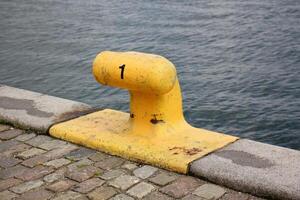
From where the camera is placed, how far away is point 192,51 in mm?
12945

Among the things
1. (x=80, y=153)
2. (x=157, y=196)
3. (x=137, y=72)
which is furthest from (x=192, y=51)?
(x=157, y=196)

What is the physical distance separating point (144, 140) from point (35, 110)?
1499mm

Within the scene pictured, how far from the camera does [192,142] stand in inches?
164

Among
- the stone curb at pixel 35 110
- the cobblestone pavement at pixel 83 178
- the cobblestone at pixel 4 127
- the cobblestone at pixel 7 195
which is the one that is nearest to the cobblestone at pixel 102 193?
the cobblestone pavement at pixel 83 178

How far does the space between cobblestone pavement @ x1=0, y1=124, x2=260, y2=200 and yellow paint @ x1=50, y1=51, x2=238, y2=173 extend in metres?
0.10

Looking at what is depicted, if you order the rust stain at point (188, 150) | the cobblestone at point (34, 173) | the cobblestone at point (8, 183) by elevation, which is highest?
the rust stain at point (188, 150)

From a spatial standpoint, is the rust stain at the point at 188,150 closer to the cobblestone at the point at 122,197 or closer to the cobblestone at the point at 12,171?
the cobblestone at the point at 122,197

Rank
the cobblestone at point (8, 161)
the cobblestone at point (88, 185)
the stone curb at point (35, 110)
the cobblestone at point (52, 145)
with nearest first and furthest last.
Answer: the cobblestone at point (88, 185)
the cobblestone at point (8, 161)
the cobblestone at point (52, 145)
the stone curb at point (35, 110)

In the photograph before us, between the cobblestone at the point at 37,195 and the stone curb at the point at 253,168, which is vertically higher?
the stone curb at the point at 253,168

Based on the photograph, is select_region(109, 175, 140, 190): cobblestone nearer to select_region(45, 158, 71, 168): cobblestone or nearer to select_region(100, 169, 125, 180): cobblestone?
select_region(100, 169, 125, 180): cobblestone

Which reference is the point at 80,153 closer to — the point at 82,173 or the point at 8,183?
the point at 82,173

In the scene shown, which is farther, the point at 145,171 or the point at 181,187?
the point at 145,171

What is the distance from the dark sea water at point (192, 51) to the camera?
948 centimetres

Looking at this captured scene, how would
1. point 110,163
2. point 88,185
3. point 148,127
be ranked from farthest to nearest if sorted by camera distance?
point 148,127
point 110,163
point 88,185
